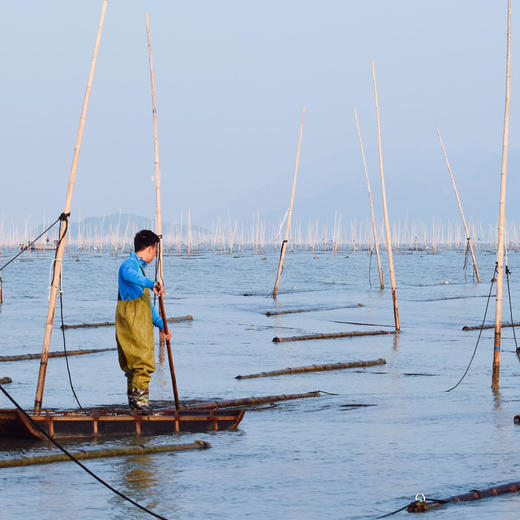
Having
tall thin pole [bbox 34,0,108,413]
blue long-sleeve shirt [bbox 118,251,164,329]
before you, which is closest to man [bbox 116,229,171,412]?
blue long-sleeve shirt [bbox 118,251,164,329]

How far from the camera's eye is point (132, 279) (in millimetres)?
7770

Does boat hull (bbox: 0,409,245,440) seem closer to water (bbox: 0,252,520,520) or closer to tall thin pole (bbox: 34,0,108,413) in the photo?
water (bbox: 0,252,520,520)

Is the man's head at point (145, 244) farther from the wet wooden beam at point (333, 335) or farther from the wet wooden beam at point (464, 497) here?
the wet wooden beam at point (333, 335)

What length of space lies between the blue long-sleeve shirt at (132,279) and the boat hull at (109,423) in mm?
953

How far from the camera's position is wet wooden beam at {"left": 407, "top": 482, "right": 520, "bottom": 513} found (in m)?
5.72

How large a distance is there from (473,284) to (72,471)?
3418 centimetres

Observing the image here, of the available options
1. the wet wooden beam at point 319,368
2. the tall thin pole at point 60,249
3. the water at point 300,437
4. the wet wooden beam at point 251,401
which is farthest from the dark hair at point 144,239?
the wet wooden beam at point 319,368

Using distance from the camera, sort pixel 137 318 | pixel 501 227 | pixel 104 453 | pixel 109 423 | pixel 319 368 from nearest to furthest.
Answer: pixel 104 453
pixel 109 423
pixel 137 318
pixel 501 227
pixel 319 368

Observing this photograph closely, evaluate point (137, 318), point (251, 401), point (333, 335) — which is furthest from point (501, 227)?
point (333, 335)

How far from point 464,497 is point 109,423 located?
295 cm

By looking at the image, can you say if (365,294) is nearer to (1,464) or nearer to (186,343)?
(186,343)

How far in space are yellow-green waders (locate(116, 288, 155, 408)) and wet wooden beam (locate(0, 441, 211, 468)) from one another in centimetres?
83

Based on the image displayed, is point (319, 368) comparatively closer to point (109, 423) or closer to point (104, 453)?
point (109, 423)

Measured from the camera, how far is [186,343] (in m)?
16.5
